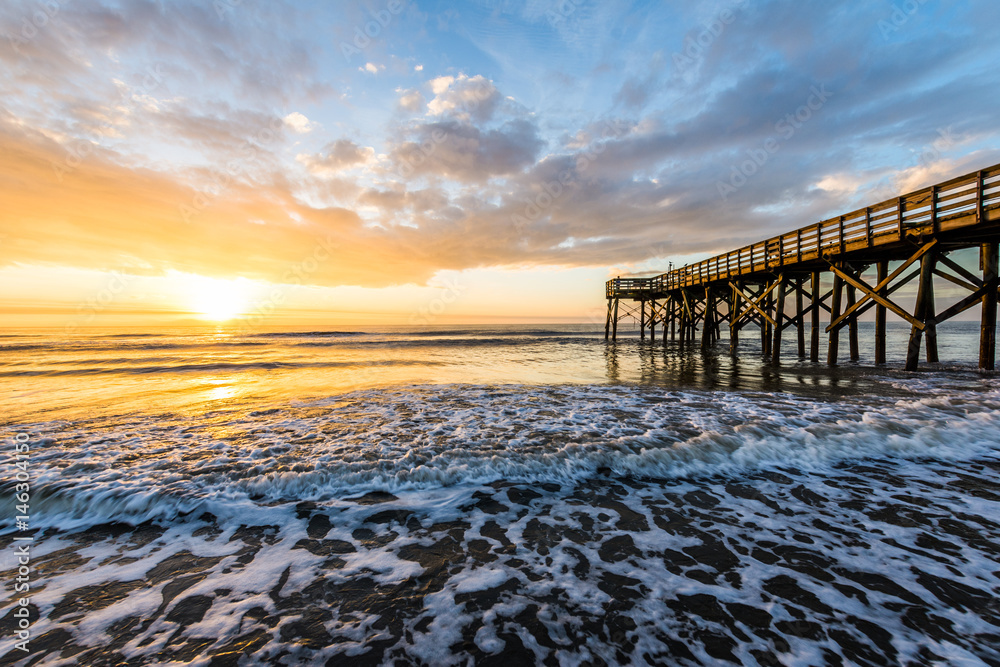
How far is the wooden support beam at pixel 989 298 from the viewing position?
10383 millimetres

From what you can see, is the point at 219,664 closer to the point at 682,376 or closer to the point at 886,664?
the point at 886,664

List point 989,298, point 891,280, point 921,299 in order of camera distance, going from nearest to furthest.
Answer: point 989,298 → point 921,299 → point 891,280

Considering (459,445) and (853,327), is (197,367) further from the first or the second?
(853,327)

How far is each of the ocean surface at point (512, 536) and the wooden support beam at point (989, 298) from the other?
5.35 meters

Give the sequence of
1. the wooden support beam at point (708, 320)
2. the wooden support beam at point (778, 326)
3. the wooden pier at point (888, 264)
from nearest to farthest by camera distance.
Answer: the wooden pier at point (888, 264) → the wooden support beam at point (778, 326) → the wooden support beam at point (708, 320)

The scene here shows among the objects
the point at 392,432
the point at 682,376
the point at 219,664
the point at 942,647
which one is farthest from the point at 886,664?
the point at 682,376

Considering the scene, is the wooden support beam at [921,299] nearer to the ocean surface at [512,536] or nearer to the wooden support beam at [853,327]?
the wooden support beam at [853,327]

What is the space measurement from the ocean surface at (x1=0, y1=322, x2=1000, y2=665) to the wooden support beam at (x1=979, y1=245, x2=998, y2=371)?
535 cm

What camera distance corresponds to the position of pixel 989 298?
1045cm

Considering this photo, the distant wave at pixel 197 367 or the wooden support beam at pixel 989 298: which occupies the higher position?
the wooden support beam at pixel 989 298

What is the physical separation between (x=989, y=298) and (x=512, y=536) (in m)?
15.8

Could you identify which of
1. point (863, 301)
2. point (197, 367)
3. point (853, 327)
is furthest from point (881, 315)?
point (197, 367)

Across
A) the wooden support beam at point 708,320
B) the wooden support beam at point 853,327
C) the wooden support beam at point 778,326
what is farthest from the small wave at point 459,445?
the wooden support beam at point 708,320
